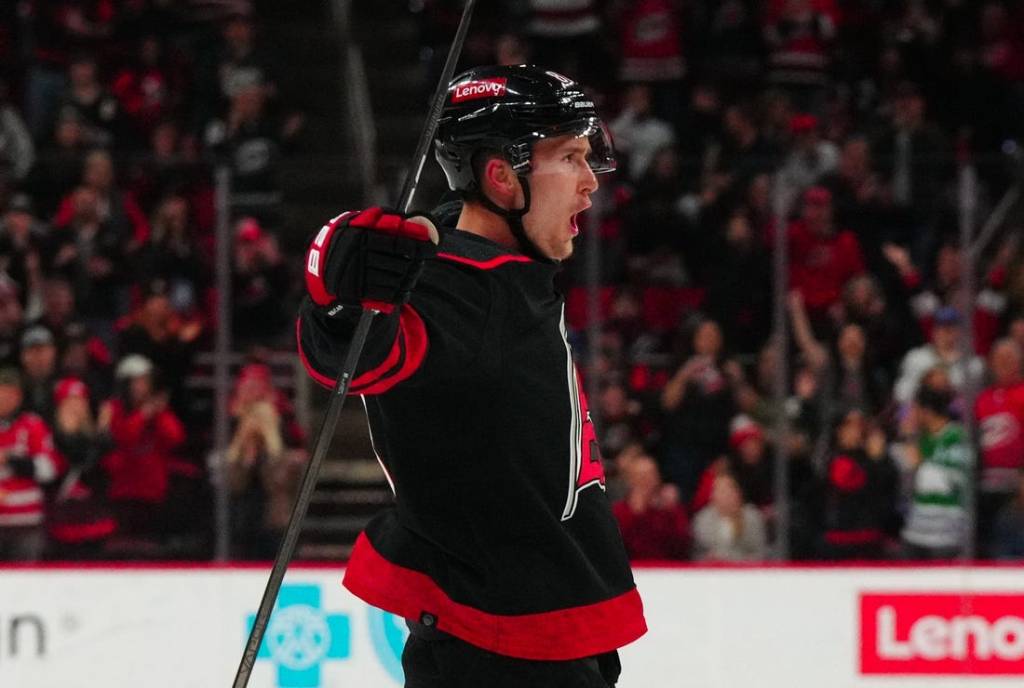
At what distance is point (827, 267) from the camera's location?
22.8ft

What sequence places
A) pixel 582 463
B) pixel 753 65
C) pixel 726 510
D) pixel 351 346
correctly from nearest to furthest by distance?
pixel 351 346 < pixel 582 463 < pixel 726 510 < pixel 753 65

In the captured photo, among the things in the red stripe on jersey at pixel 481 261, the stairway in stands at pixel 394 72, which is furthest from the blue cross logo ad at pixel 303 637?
the stairway in stands at pixel 394 72

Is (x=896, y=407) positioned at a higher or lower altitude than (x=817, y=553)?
higher

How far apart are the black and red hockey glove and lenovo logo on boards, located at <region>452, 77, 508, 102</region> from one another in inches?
15.9

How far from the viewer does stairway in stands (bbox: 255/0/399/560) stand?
7.29 meters

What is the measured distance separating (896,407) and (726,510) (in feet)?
2.81

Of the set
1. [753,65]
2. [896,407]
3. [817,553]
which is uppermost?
[753,65]

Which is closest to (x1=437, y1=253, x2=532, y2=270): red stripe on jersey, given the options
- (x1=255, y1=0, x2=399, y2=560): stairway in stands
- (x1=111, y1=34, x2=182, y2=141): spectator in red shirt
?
(x1=255, y1=0, x2=399, y2=560): stairway in stands

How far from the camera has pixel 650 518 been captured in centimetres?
637

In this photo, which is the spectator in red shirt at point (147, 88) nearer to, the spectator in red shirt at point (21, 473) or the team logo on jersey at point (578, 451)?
the spectator in red shirt at point (21, 473)

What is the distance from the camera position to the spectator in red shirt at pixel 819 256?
6.80 m

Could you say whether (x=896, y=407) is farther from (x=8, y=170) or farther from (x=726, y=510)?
(x=8, y=170)

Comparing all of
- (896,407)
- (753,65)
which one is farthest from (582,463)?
(753,65)

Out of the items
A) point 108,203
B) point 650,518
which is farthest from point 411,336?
point 108,203
